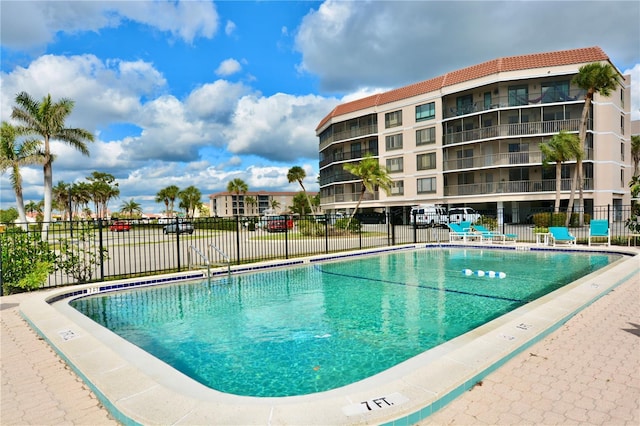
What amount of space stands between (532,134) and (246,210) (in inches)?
4395

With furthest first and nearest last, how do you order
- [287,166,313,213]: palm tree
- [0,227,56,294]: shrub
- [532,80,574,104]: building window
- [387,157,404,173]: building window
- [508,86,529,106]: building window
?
[287,166,313,213]: palm tree → [387,157,404,173]: building window → [508,86,529,106]: building window → [532,80,574,104]: building window → [0,227,56,294]: shrub

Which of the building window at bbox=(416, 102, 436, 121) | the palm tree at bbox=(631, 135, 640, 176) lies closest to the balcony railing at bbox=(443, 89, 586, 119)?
the building window at bbox=(416, 102, 436, 121)

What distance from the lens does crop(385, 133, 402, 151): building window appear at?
4316cm

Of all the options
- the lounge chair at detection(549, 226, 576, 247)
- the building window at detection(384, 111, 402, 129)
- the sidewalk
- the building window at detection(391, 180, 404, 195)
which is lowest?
the sidewalk

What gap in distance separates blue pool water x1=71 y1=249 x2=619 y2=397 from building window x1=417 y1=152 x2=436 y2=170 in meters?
27.0

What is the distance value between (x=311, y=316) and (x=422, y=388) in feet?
14.4

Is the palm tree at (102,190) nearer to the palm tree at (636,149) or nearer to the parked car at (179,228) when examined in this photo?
the parked car at (179,228)

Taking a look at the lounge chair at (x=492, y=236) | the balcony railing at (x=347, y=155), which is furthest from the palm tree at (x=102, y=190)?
the lounge chair at (x=492, y=236)

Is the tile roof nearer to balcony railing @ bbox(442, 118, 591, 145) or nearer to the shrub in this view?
balcony railing @ bbox(442, 118, 591, 145)

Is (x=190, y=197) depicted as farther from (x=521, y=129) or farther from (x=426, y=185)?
(x=521, y=129)

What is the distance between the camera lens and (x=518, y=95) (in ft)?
115

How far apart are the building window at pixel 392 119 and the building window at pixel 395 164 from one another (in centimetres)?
391

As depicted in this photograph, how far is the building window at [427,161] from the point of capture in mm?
40000

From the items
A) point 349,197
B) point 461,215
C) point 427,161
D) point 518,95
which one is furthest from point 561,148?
point 349,197
